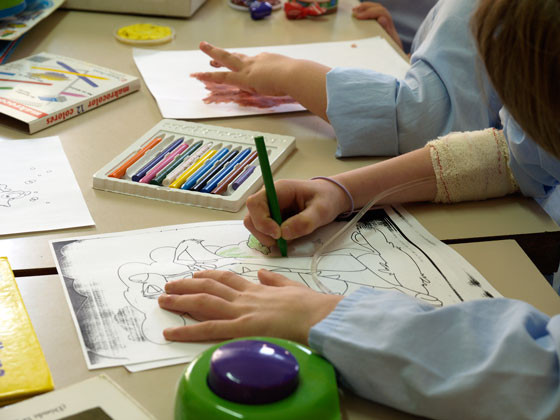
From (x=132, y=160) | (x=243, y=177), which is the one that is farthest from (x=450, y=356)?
(x=132, y=160)

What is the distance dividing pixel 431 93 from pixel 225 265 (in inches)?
16.6

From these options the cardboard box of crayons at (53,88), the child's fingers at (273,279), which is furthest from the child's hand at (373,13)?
the child's fingers at (273,279)

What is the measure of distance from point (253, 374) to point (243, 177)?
38cm

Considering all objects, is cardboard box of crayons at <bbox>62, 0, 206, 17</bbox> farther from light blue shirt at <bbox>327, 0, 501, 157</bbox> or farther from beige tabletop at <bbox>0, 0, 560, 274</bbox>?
light blue shirt at <bbox>327, 0, 501, 157</bbox>

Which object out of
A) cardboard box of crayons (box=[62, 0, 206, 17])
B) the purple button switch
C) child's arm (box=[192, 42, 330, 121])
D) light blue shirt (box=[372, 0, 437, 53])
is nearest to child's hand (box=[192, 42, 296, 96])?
child's arm (box=[192, 42, 330, 121])

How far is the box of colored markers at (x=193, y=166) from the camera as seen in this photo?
2.52 feet

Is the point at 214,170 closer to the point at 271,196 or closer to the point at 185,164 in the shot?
the point at 185,164

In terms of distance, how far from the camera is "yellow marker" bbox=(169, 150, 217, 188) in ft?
2.55

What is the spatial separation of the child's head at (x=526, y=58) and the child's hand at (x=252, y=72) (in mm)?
466

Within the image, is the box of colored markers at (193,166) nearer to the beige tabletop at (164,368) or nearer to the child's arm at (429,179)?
the child's arm at (429,179)

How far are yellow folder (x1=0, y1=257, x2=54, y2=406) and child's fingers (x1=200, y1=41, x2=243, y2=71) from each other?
0.55m

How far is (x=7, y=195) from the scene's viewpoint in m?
0.76

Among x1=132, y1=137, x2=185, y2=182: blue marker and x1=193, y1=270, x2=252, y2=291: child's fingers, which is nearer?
x1=193, y1=270, x2=252, y2=291: child's fingers

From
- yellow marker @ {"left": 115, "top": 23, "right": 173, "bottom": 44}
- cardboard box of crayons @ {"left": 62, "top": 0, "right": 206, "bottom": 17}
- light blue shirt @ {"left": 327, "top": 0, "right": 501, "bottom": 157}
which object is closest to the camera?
light blue shirt @ {"left": 327, "top": 0, "right": 501, "bottom": 157}
